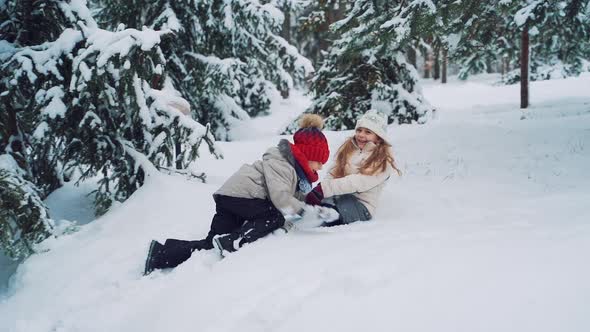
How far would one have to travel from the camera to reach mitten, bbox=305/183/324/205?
160 inches

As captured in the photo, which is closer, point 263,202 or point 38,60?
point 263,202

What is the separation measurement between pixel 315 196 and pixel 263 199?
0.54 metres

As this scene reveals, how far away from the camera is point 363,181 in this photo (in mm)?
4012

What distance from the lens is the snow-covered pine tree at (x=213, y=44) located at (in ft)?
28.2

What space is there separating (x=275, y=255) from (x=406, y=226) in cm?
126

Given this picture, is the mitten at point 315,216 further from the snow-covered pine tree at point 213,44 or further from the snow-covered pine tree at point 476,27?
the snow-covered pine tree at point 213,44

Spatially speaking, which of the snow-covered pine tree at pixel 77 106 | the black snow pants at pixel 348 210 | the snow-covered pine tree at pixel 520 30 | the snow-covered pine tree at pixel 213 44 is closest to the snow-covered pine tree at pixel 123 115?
the snow-covered pine tree at pixel 77 106

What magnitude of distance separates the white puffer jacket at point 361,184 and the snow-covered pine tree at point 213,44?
5.34 metres

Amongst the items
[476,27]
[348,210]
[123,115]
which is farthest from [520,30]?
[123,115]

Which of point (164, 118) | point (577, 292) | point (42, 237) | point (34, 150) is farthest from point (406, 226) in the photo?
point (34, 150)

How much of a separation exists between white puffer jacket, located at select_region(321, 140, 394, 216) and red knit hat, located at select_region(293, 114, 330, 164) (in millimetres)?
297

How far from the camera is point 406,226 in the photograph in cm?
376

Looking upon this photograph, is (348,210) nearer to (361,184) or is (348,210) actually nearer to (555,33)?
(361,184)

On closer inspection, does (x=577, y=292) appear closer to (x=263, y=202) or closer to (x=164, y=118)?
(x=263, y=202)
